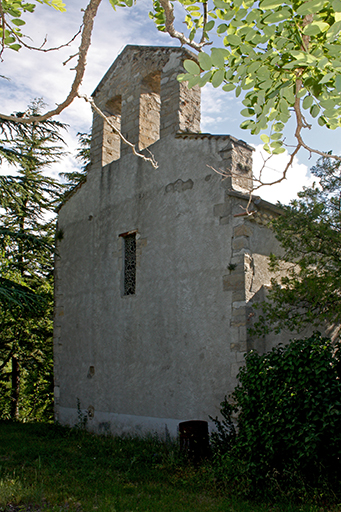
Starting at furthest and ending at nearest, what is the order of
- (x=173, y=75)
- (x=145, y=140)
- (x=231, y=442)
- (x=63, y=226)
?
(x=63, y=226) < (x=145, y=140) < (x=173, y=75) < (x=231, y=442)

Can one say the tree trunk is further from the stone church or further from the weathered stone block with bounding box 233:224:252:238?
the weathered stone block with bounding box 233:224:252:238

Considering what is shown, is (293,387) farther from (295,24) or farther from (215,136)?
(215,136)

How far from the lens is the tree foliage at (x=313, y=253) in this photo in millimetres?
5938

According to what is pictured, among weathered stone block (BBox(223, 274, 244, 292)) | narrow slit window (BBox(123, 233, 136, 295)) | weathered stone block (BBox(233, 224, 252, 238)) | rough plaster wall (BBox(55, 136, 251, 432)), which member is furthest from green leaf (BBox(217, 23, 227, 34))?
narrow slit window (BBox(123, 233, 136, 295))

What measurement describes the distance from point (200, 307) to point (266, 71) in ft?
14.0

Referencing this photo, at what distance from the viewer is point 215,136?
740 cm

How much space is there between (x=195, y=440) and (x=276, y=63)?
4.71 metres

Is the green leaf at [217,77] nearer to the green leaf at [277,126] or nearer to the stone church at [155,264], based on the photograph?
the green leaf at [277,126]

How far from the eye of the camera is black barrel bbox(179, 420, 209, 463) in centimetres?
588

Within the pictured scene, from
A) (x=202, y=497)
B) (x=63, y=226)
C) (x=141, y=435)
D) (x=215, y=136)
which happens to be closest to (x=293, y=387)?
(x=202, y=497)

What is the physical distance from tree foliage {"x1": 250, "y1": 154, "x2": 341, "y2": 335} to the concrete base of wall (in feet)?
6.80

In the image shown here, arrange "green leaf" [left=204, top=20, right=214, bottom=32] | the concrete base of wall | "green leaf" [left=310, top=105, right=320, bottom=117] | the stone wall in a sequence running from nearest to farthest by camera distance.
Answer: "green leaf" [left=310, top=105, right=320, bottom=117]
"green leaf" [left=204, top=20, right=214, bottom=32]
the concrete base of wall
the stone wall

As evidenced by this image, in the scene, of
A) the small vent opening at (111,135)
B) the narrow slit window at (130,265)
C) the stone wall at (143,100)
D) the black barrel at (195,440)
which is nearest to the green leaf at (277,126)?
the black barrel at (195,440)

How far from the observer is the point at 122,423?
8195 mm
